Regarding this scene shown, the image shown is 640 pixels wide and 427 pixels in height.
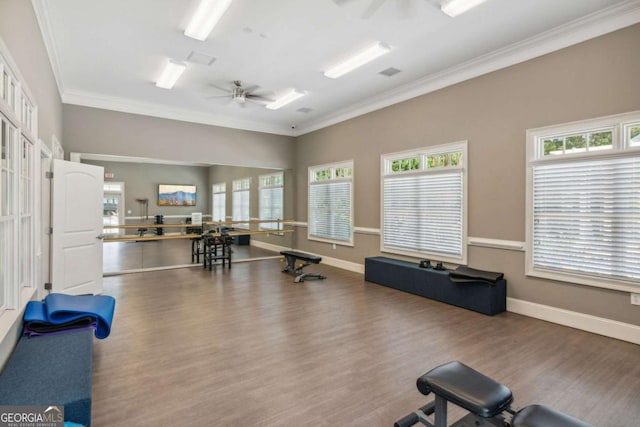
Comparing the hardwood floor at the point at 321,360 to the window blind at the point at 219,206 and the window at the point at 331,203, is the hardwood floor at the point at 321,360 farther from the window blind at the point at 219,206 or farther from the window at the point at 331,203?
the window blind at the point at 219,206

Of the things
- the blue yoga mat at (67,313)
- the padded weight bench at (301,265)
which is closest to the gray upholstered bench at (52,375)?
the blue yoga mat at (67,313)

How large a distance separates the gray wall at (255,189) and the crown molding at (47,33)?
5223mm

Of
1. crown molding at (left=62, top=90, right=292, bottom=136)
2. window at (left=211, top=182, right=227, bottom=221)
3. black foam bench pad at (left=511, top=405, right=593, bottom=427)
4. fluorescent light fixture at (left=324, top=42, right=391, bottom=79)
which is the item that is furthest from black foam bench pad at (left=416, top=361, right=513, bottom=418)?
window at (left=211, top=182, right=227, bottom=221)

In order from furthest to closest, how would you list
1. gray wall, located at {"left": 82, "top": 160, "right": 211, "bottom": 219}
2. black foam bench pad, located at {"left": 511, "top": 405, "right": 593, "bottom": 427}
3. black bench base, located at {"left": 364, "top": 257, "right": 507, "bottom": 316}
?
gray wall, located at {"left": 82, "top": 160, "right": 211, "bottom": 219}, black bench base, located at {"left": 364, "top": 257, "right": 507, "bottom": 316}, black foam bench pad, located at {"left": 511, "top": 405, "right": 593, "bottom": 427}

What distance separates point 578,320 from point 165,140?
753cm

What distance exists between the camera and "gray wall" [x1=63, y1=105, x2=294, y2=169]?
6.09 m

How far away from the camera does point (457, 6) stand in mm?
3340

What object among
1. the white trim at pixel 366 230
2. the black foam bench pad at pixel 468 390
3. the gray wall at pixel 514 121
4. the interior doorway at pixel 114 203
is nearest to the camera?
the black foam bench pad at pixel 468 390

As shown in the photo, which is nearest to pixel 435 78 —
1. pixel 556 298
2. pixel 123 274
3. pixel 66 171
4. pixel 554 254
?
pixel 554 254

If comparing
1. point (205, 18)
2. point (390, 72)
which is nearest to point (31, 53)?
point (205, 18)

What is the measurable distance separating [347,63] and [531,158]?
2.80 meters

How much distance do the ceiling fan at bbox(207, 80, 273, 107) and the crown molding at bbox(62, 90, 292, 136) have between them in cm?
120

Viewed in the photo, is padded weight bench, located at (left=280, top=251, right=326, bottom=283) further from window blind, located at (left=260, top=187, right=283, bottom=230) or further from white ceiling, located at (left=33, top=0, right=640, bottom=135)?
white ceiling, located at (left=33, top=0, right=640, bottom=135)

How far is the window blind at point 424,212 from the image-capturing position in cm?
507
